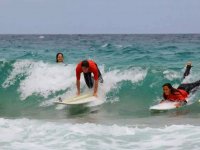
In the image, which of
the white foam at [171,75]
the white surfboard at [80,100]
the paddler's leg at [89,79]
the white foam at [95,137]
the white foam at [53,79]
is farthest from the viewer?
the white foam at [171,75]

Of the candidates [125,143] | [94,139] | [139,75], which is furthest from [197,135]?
[139,75]

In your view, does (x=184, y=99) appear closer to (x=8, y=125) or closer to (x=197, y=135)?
(x=197, y=135)

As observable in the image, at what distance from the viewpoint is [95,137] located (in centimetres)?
750

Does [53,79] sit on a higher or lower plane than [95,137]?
higher

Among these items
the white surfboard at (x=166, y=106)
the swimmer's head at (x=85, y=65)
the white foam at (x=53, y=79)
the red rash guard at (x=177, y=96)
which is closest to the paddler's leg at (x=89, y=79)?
the swimmer's head at (x=85, y=65)

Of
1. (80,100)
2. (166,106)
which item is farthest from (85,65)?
(166,106)

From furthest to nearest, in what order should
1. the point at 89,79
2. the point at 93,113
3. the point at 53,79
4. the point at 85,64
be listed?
1. the point at 53,79
2. the point at 89,79
3. the point at 85,64
4. the point at 93,113

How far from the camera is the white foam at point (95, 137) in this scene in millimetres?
7031

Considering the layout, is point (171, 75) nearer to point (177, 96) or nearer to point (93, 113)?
point (177, 96)

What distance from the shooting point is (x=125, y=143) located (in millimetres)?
7199

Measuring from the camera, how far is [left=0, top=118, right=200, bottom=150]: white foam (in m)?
7.03

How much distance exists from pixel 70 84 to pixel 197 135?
7405mm

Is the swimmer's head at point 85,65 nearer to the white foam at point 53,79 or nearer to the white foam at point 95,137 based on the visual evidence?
the white foam at point 53,79

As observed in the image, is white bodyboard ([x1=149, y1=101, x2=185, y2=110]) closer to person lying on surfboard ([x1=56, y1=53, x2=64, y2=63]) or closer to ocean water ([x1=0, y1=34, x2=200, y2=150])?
ocean water ([x1=0, y1=34, x2=200, y2=150])
